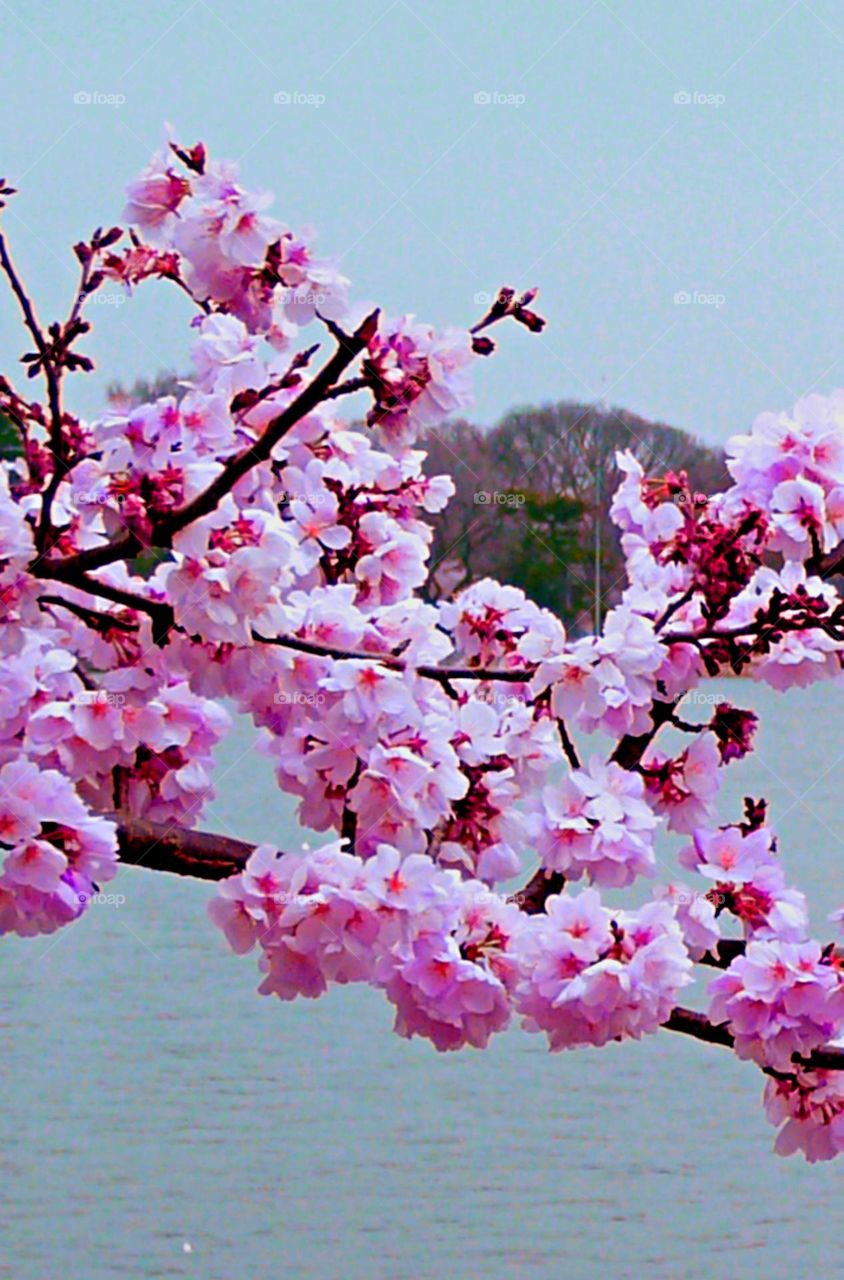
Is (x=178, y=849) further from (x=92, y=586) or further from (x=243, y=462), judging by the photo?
(x=243, y=462)

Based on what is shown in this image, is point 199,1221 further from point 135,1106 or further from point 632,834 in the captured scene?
point 632,834

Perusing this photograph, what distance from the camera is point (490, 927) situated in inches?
67.2

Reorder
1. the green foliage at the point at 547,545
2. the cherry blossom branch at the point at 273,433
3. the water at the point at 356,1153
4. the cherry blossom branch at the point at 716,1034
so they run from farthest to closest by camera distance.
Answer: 1. the green foliage at the point at 547,545
2. the water at the point at 356,1153
3. the cherry blossom branch at the point at 716,1034
4. the cherry blossom branch at the point at 273,433

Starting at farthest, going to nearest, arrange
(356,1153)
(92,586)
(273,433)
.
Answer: (356,1153) < (92,586) < (273,433)

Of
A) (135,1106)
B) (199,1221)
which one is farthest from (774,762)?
(199,1221)

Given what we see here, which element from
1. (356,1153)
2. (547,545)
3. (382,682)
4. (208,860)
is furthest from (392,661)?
(547,545)

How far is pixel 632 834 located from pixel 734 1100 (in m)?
9.23

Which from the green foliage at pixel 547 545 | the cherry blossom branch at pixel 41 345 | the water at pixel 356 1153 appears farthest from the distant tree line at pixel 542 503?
the cherry blossom branch at pixel 41 345

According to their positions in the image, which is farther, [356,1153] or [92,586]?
[356,1153]

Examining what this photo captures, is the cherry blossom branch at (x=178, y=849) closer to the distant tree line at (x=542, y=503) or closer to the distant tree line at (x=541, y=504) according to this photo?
the distant tree line at (x=542, y=503)

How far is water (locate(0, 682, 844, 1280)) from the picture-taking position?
26.6ft

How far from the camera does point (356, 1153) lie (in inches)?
370

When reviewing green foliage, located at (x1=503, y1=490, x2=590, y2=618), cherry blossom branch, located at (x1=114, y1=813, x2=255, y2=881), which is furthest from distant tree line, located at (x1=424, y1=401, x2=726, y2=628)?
cherry blossom branch, located at (x1=114, y1=813, x2=255, y2=881)

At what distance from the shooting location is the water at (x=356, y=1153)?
26.6 ft
